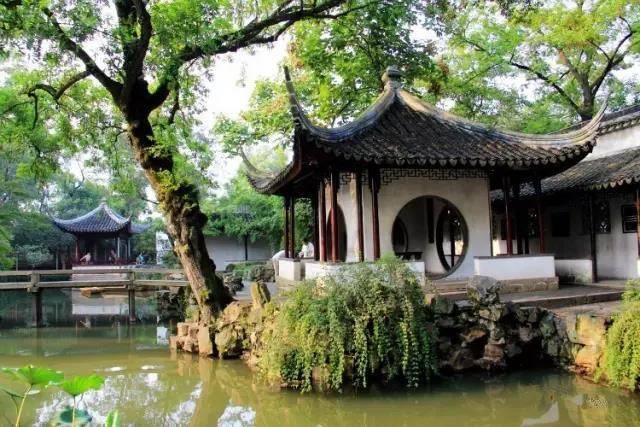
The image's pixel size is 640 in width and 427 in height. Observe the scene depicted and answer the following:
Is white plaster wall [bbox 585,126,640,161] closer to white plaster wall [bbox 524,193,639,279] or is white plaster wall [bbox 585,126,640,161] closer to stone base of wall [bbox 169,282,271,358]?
white plaster wall [bbox 524,193,639,279]

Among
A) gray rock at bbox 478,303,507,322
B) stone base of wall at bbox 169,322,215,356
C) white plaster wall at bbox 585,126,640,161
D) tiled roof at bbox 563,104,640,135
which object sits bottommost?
stone base of wall at bbox 169,322,215,356

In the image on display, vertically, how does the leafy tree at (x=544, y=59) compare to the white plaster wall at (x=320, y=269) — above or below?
above

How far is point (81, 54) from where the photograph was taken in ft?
26.1

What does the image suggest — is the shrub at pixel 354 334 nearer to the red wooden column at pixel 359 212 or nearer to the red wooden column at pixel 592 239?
the red wooden column at pixel 359 212

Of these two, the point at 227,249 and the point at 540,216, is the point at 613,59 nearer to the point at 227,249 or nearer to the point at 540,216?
the point at 540,216

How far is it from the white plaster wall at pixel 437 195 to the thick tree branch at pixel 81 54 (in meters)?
4.27

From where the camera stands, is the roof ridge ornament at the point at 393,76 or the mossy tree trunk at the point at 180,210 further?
the roof ridge ornament at the point at 393,76

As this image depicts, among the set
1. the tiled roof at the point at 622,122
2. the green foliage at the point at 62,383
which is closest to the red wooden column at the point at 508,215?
the tiled roof at the point at 622,122

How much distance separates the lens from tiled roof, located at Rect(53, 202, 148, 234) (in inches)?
954

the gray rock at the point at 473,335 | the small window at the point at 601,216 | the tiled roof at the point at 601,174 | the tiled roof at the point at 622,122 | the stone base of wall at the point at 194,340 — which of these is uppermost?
the tiled roof at the point at 622,122

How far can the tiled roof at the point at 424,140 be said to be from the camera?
314 inches

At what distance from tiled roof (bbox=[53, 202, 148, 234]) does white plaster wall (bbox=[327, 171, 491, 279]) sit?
18.1m

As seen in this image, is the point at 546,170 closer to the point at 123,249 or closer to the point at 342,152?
the point at 342,152

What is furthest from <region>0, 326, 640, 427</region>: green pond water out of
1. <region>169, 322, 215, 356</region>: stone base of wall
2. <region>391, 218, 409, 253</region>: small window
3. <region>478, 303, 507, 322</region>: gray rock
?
<region>391, 218, 409, 253</region>: small window
